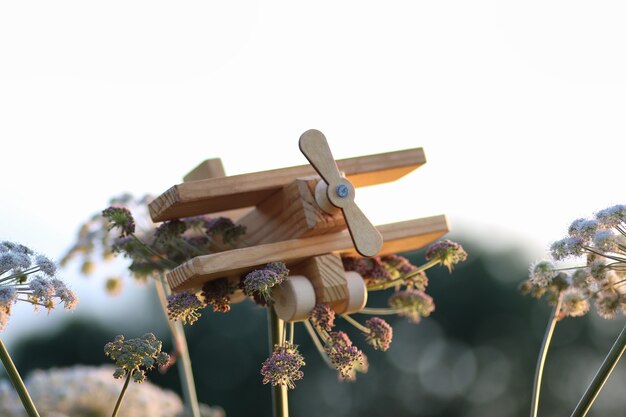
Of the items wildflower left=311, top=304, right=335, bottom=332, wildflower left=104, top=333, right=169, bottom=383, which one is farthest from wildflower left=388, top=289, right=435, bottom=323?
wildflower left=104, top=333, right=169, bottom=383

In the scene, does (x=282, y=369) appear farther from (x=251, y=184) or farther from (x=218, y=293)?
(x=251, y=184)

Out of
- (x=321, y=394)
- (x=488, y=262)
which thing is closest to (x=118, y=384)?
(x=321, y=394)

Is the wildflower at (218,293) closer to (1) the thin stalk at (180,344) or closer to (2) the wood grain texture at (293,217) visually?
(2) the wood grain texture at (293,217)

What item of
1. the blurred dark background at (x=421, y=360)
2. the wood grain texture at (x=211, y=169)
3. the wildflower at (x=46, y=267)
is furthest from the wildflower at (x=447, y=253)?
the blurred dark background at (x=421, y=360)

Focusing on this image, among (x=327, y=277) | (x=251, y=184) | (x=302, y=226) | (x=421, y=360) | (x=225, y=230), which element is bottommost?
(x=421, y=360)

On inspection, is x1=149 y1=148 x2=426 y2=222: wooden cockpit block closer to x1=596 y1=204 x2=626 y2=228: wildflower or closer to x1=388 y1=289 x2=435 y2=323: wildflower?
x1=388 y1=289 x2=435 y2=323: wildflower

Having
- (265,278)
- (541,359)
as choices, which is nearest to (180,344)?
(265,278)
